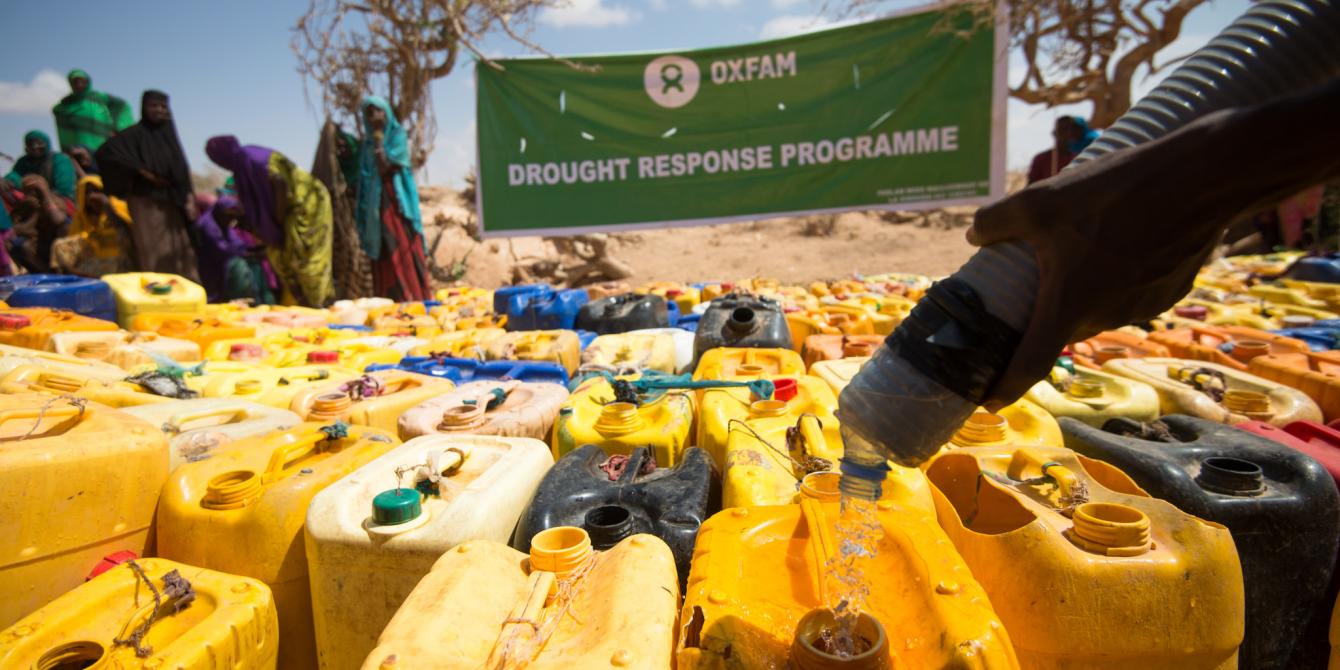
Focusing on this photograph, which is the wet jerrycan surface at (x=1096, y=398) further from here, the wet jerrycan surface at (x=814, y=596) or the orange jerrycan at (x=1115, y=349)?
the wet jerrycan surface at (x=814, y=596)

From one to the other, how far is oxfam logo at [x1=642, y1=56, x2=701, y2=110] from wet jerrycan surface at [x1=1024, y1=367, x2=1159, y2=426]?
731 centimetres

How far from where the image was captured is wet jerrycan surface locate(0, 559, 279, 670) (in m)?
1.40

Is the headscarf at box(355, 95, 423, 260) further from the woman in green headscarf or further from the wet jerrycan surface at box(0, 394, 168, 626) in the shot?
the wet jerrycan surface at box(0, 394, 168, 626)

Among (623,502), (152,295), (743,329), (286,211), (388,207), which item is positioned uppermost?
(388,207)

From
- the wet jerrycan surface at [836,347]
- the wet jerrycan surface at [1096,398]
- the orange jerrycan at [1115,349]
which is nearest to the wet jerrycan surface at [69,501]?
the wet jerrycan surface at [836,347]

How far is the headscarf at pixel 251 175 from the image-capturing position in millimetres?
7809

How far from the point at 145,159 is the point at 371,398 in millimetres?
6656

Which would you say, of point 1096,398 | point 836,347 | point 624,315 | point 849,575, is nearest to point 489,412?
point 849,575

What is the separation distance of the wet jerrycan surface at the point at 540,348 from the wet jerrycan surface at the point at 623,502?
1.75 m

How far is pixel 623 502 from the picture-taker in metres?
2.00

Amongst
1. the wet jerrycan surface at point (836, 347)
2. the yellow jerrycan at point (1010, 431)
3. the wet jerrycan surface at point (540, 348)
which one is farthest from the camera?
the wet jerrycan surface at point (540, 348)

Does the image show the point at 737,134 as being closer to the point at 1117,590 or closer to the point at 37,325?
the point at 37,325

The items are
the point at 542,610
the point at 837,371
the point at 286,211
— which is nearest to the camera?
the point at 542,610

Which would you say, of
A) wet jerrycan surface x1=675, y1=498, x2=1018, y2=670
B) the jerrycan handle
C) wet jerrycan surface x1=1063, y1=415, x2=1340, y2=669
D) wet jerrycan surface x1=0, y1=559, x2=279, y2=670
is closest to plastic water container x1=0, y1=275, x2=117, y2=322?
wet jerrycan surface x1=0, y1=559, x2=279, y2=670
